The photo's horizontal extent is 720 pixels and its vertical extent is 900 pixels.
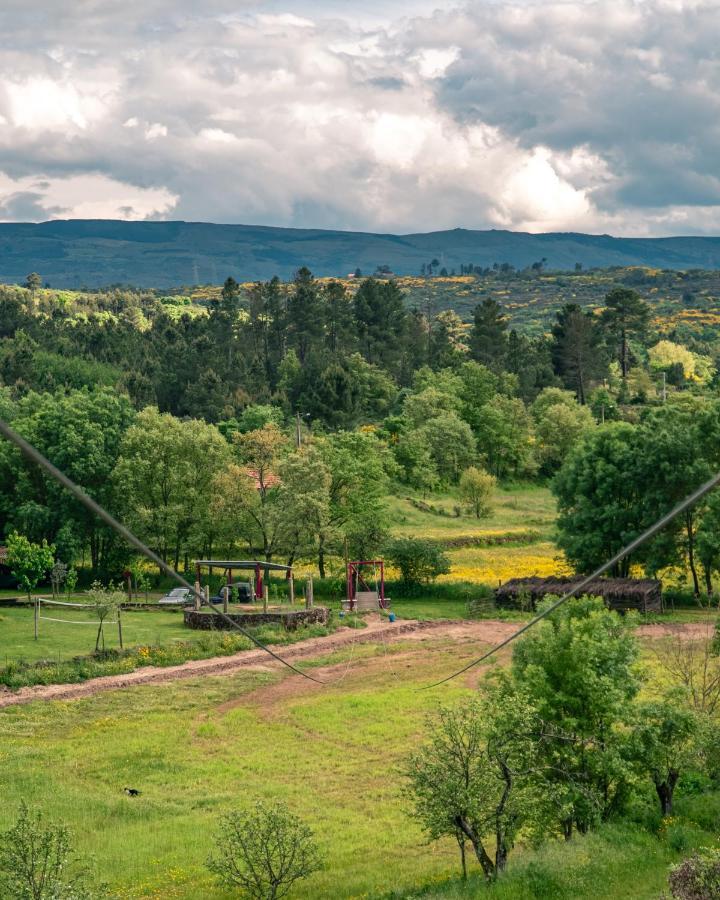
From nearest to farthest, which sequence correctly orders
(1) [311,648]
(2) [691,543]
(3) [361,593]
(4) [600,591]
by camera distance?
1. (1) [311,648]
2. (4) [600,591]
3. (2) [691,543]
4. (3) [361,593]

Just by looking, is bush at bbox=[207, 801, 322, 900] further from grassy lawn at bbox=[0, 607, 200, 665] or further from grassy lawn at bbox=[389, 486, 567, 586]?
grassy lawn at bbox=[389, 486, 567, 586]

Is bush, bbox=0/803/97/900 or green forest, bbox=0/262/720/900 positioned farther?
green forest, bbox=0/262/720/900

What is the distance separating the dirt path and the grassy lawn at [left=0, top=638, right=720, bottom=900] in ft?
3.90

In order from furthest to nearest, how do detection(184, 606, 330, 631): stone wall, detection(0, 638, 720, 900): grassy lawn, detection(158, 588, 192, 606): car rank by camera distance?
detection(158, 588, 192, 606): car < detection(184, 606, 330, 631): stone wall < detection(0, 638, 720, 900): grassy lawn

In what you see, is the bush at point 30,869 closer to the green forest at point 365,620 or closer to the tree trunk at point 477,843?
the green forest at point 365,620

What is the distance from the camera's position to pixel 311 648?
4575 cm

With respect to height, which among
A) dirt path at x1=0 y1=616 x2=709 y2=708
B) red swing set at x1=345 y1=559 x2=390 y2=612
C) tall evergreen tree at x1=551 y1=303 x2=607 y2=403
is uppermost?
tall evergreen tree at x1=551 y1=303 x2=607 y2=403

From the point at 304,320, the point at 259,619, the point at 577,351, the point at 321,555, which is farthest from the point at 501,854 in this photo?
the point at 304,320

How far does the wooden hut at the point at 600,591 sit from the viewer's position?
50.4 m

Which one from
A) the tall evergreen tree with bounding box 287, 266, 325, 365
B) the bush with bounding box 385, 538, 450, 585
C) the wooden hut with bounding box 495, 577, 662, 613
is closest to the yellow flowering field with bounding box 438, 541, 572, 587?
the bush with bounding box 385, 538, 450, 585

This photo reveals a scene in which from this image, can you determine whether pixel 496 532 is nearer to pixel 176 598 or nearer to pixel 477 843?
pixel 176 598

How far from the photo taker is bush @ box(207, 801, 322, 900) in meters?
20.0

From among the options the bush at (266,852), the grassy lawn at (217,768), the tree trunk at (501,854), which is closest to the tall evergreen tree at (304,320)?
the grassy lawn at (217,768)

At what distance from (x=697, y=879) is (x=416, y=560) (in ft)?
136
